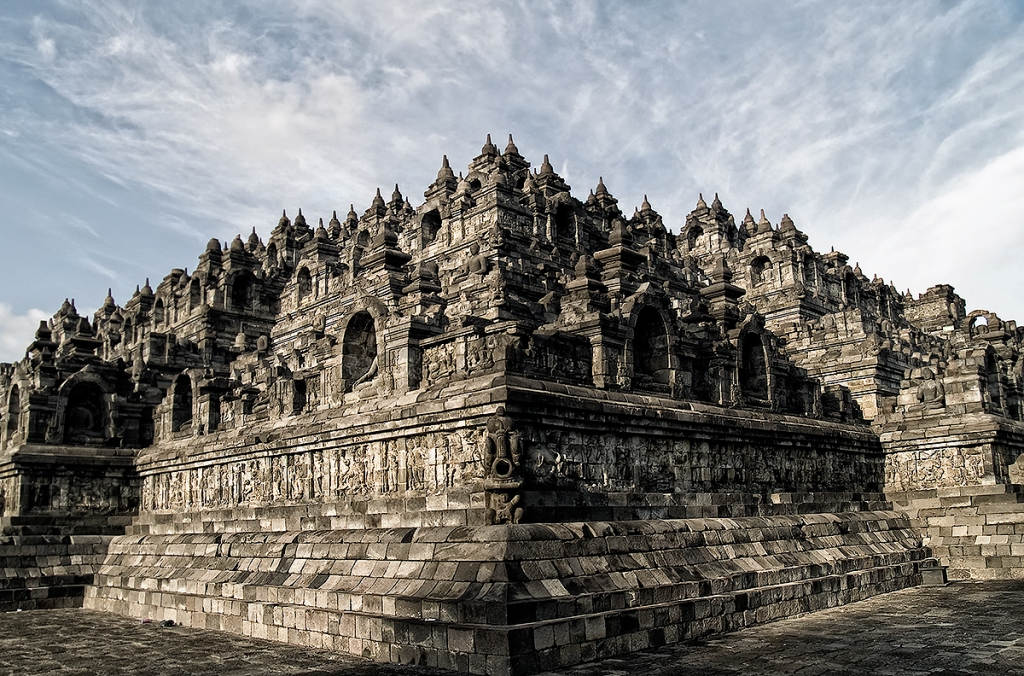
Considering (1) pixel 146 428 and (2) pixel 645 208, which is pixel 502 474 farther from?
(2) pixel 645 208

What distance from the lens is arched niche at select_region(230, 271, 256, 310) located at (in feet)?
152

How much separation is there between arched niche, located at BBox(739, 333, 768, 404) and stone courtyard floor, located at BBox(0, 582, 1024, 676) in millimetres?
5989

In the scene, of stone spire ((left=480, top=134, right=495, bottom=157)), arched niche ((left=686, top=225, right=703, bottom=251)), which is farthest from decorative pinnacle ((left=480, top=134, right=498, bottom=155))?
arched niche ((left=686, top=225, right=703, bottom=251))

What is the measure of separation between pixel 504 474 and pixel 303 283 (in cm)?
3355

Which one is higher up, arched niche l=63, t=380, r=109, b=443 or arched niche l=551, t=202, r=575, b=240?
arched niche l=551, t=202, r=575, b=240

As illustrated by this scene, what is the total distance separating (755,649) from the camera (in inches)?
561

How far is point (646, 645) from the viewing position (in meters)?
14.4

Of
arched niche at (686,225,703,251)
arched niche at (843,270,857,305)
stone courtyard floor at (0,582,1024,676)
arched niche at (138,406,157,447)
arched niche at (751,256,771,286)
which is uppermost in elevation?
arched niche at (686,225,703,251)

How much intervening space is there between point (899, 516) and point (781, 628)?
10.4 m

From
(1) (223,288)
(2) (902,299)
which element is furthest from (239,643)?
(2) (902,299)

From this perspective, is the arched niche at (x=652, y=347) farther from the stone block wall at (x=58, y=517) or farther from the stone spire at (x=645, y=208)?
the stone spire at (x=645, y=208)

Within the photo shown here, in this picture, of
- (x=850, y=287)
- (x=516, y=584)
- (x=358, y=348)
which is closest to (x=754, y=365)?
(x=358, y=348)

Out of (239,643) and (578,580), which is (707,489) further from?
(239,643)

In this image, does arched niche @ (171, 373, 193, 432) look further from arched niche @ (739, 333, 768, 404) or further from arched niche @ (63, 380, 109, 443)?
arched niche @ (739, 333, 768, 404)
